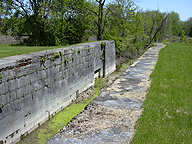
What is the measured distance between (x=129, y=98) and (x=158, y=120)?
1427 mm

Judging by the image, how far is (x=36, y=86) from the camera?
5039mm

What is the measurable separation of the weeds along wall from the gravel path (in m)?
1.15

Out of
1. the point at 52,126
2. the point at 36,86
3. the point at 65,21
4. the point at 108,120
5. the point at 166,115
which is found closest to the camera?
the point at 108,120

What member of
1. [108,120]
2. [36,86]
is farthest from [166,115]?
[36,86]

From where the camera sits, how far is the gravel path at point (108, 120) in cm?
360

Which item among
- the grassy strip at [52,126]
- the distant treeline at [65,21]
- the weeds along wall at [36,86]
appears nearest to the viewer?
the weeds along wall at [36,86]

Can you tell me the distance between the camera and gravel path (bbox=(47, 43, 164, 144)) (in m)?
3.60

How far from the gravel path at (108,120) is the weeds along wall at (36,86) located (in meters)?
1.15

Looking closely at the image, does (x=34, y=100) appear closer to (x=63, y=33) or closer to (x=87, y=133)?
(x=87, y=133)

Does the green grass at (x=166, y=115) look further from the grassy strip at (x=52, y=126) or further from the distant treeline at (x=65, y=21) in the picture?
the distant treeline at (x=65, y=21)

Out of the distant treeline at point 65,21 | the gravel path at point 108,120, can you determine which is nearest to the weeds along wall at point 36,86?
the gravel path at point 108,120

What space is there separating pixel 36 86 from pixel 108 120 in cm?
199

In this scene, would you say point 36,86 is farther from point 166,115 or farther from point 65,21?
point 65,21

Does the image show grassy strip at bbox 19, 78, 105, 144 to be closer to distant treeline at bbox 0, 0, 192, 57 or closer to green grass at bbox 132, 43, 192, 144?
green grass at bbox 132, 43, 192, 144
